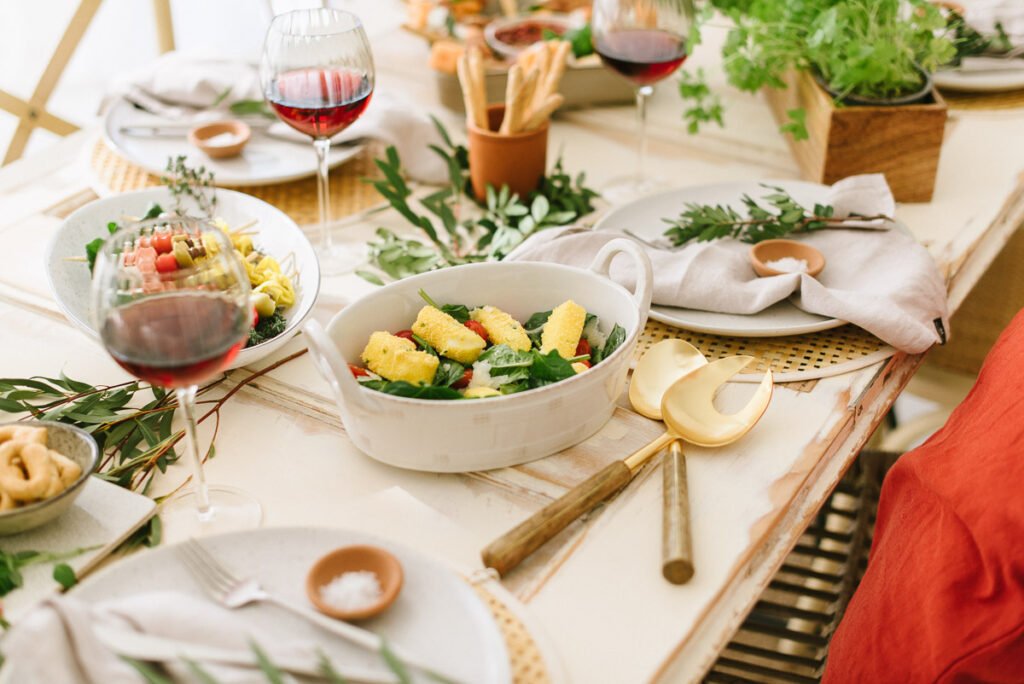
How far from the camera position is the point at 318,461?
3.09 feet

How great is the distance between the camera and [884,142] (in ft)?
4.67

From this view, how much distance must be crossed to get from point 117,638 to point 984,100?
164 centimetres

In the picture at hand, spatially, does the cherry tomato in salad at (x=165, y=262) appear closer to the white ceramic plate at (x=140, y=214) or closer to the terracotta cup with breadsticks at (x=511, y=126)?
the white ceramic plate at (x=140, y=214)

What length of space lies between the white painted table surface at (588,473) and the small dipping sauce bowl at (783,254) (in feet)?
0.52

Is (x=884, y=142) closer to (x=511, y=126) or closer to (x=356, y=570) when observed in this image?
(x=511, y=126)

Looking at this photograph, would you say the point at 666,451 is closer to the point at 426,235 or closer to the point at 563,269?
the point at 563,269

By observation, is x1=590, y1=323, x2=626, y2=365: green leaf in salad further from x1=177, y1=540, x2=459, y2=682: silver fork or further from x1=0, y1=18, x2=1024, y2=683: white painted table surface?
x1=177, y1=540, x2=459, y2=682: silver fork

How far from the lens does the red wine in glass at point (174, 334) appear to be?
2.43 ft

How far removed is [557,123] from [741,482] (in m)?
0.97

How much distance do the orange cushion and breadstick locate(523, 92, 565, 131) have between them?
2.10ft

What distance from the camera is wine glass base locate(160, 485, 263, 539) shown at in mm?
853

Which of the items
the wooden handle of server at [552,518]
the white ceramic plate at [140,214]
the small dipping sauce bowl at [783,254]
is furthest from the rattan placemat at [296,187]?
the wooden handle of server at [552,518]

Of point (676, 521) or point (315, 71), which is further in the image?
point (315, 71)

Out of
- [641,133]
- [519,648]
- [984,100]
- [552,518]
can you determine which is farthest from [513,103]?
[984,100]
